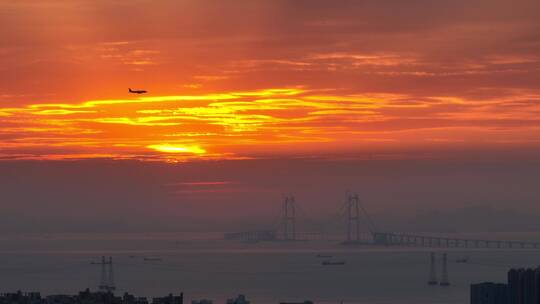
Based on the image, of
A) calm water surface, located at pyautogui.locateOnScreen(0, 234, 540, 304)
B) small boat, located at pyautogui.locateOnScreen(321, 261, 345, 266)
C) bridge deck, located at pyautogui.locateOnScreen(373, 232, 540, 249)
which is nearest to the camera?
calm water surface, located at pyautogui.locateOnScreen(0, 234, 540, 304)

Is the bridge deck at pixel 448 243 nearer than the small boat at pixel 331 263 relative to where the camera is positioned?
No

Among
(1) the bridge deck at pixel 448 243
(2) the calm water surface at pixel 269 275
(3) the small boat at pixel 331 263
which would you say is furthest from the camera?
(1) the bridge deck at pixel 448 243

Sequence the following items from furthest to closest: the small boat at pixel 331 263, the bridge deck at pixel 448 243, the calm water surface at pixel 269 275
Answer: the bridge deck at pixel 448 243
the small boat at pixel 331 263
the calm water surface at pixel 269 275

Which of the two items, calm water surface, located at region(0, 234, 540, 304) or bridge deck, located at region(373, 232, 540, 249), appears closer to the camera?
calm water surface, located at region(0, 234, 540, 304)

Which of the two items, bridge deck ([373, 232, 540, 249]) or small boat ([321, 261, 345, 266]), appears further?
bridge deck ([373, 232, 540, 249])

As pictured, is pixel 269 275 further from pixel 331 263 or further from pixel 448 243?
pixel 448 243

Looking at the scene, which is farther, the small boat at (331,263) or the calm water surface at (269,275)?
the small boat at (331,263)

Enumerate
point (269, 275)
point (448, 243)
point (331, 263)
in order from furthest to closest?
point (448, 243)
point (331, 263)
point (269, 275)

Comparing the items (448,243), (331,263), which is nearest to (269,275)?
(331,263)

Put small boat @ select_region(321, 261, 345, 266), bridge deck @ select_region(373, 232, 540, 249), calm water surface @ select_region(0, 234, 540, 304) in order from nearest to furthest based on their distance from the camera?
calm water surface @ select_region(0, 234, 540, 304) → small boat @ select_region(321, 261, 345, 266) → bridge deck @ select_region(373, 232, 540, 249)

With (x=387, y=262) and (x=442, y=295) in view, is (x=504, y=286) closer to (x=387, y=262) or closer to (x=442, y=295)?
(x=442, y=295)

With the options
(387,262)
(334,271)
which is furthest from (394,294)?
(387,262)
